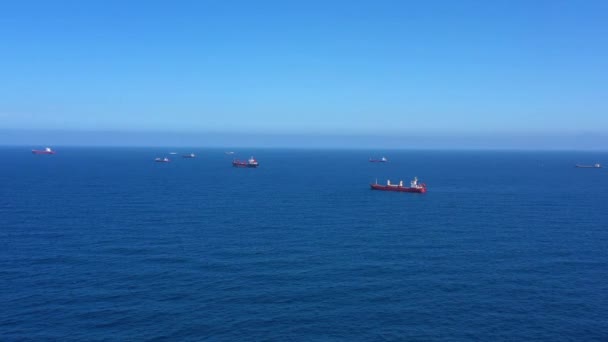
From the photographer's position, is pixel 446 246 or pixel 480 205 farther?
pixel 480 205

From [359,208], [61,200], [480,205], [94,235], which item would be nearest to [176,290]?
[94,235]

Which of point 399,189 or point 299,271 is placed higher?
point 399,189

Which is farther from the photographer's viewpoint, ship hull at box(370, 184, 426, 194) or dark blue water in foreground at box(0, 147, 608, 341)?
ship hull at box(370, 184, 426, 194)

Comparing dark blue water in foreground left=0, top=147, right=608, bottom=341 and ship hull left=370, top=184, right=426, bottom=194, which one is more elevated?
ship hull left=370, top=184, right=426, bottom=194

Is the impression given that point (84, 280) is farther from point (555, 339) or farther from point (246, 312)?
point (555, 339)

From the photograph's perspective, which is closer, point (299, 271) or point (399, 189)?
point (299, 271)

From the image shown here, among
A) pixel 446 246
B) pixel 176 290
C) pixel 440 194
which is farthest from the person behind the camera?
pixel 440 194

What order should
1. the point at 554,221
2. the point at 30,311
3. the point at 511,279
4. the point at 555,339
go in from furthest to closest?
the point at 554,221
the point at 511,279
the point at 30,311
the point at 555,339

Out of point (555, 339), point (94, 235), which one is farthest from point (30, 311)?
point (555, 339)
